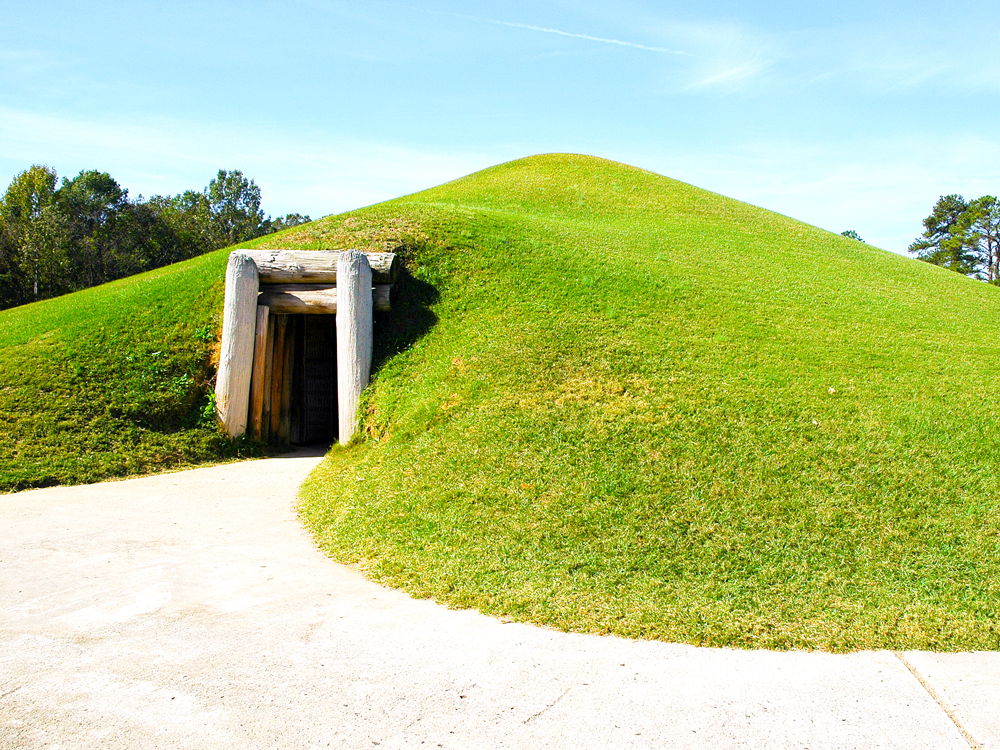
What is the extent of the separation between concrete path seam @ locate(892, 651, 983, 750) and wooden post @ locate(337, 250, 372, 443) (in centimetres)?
715

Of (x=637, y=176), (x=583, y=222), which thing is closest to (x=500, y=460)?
(x=583, y=222)

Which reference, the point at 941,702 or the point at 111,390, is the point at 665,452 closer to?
the point at 941,702

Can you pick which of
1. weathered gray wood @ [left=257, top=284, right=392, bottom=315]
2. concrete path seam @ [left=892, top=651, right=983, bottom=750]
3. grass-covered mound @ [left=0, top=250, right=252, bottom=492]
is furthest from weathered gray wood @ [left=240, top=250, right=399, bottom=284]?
concrete path seam @ [left=892, top=651, right=983, bottom=750]

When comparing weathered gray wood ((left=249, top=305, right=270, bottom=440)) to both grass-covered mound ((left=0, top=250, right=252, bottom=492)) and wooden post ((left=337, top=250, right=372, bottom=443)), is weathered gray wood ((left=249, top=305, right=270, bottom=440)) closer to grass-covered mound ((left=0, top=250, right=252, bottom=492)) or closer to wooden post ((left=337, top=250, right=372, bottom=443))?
grass-covered mound ((left=0, top=250, right=252, bottom=492))

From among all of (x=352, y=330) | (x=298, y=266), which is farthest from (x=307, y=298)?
(x=352, y=330)

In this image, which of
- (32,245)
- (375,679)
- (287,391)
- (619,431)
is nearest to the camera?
(375,679)

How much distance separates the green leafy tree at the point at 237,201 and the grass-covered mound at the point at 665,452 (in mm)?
44091

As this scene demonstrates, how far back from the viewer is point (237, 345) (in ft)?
35.1

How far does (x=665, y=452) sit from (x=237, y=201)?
5514 cm

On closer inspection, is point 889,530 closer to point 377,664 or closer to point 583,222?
point 377,664

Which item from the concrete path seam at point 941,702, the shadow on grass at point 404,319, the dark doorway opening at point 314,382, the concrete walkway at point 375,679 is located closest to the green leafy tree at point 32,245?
the dark doorway opening at point 314,382

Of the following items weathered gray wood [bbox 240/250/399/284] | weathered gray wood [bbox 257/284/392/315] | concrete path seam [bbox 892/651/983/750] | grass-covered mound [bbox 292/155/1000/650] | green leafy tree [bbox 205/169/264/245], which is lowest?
concrete path seam [bbox 892/651/983/750]

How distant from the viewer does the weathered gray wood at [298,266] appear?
11.1 meters

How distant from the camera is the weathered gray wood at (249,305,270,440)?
11.0m
